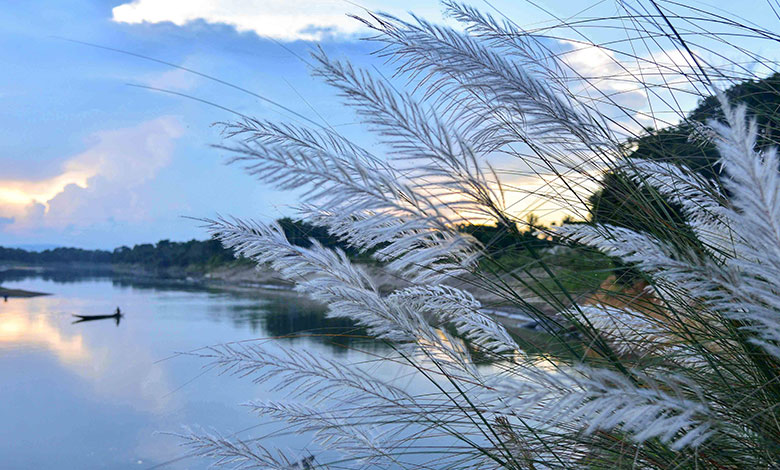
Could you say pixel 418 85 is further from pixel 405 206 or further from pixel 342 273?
pixel 405 206

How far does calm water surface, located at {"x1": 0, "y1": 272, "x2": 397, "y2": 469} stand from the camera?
12219mm

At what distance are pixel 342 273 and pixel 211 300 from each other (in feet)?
138

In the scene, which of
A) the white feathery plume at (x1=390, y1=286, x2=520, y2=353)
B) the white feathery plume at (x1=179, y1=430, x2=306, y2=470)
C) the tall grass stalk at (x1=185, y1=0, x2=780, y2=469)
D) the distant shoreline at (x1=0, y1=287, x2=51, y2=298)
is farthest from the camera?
the distant shoreline at (x1=0, y1=287, x2=51, y2=298)

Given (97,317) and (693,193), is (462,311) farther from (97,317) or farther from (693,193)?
(97,317)

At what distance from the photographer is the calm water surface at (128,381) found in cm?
1222

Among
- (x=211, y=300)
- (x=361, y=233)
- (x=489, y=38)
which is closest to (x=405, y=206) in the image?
(x=361, y=233)

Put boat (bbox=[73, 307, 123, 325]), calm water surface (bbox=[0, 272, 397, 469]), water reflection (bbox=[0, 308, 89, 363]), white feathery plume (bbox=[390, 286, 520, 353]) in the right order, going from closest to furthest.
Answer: white feathery plume (bbox=[390, 286, 520, 353])
calm water surface (bbox=[0, 272, 397, 469])
water reflection (bbox=[0, 308, 89, 363])
boat (bbox=[73, 307, 123, 325])

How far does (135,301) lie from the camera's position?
149ft

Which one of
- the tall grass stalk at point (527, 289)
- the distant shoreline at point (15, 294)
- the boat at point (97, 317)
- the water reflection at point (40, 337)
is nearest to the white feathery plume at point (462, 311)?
the tall grass stalk at point (527, 289)

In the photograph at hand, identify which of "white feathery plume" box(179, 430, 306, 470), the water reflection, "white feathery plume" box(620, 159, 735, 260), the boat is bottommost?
the water reflection

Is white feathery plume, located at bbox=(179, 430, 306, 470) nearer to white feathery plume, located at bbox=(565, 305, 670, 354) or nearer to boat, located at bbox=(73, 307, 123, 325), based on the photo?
white feathery plume, located at bbox=(565, 305, 670, 354)

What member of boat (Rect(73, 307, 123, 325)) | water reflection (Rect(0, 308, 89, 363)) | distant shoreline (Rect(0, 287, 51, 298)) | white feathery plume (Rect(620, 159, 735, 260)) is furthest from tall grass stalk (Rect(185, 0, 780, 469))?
distant shoreline (Rect(0, 287, 51, 298))

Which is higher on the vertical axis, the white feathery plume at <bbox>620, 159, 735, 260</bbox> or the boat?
the white feathery plume at <bbox>620, 159, 735, 260</bbox>

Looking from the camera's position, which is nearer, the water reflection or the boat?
the water reflection
